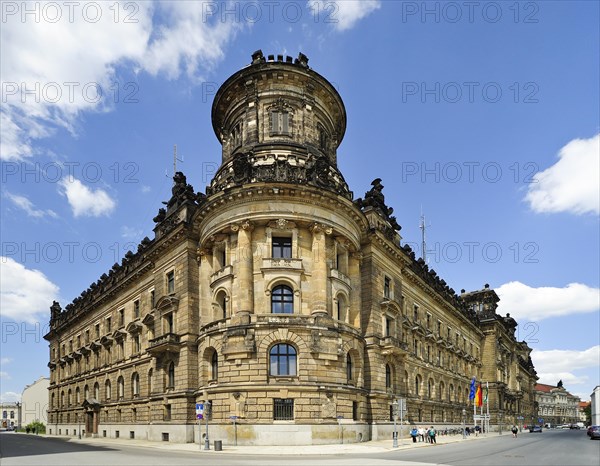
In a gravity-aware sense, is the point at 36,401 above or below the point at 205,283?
below

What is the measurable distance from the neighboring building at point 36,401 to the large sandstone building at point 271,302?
80.4 meters

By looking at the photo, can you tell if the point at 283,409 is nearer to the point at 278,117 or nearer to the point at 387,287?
the point at 387,287

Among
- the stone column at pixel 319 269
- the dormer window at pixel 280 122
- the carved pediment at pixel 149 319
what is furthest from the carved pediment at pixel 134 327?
the dormer window at pixel 280 122

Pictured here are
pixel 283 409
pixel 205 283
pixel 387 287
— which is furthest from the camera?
pixel 387 287

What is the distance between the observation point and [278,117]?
43.8 m

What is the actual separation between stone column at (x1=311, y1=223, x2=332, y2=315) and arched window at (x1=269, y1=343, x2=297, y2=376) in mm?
3247

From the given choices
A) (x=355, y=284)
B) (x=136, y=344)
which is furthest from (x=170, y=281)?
(x=355, y=284)

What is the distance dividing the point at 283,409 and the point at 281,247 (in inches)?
444

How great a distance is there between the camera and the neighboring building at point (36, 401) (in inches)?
4884

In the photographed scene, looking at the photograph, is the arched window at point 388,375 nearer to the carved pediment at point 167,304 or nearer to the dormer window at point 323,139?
the carved pediment at point 167,304

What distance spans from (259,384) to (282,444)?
4.01 m

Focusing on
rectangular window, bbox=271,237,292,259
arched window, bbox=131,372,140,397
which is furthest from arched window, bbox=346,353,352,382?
arched window, bbox=131,372,140,397

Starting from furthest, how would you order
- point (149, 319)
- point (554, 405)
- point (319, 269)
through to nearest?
point (554, 405) → point (149, 319) → point (319, 269)

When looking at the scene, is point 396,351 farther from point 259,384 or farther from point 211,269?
point 211,269
